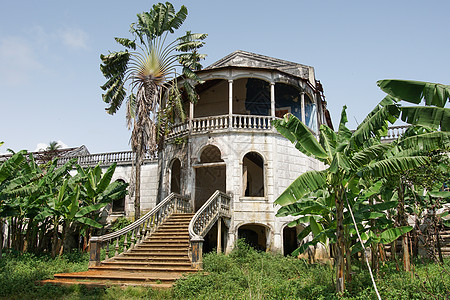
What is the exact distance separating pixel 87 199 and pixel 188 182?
6.28 metres

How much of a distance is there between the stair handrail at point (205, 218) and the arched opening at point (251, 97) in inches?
276

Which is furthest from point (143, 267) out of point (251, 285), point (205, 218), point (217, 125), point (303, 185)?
point (217, 125)

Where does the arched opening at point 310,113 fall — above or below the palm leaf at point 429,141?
above

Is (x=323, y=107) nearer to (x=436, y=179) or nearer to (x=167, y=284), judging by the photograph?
(x=436, y=179)

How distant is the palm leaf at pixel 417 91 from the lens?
28.5 feet

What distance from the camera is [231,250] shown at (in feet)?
58.0

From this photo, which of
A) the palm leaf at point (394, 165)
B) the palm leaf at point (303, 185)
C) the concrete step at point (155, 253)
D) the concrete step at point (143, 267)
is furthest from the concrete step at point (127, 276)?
the palm leaf at point (394, 165)

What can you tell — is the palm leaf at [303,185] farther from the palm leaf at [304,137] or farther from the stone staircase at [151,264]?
the stone staircase at [151,264]

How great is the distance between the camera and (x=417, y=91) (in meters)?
8.89

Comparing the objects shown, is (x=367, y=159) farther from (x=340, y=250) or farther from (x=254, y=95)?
(x=254, y=95)

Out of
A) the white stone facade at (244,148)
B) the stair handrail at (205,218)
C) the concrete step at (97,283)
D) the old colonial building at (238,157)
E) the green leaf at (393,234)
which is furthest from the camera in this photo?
the white stone facade at (244,148)

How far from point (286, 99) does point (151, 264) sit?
1296 centimetres

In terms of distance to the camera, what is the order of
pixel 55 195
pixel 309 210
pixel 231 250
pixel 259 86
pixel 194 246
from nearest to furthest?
pixel 309 210 → pixel 194 246 → pixel 231 250 → pixel 55 195 → pixel 259 86

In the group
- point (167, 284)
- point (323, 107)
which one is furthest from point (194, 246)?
point (323, 107)
